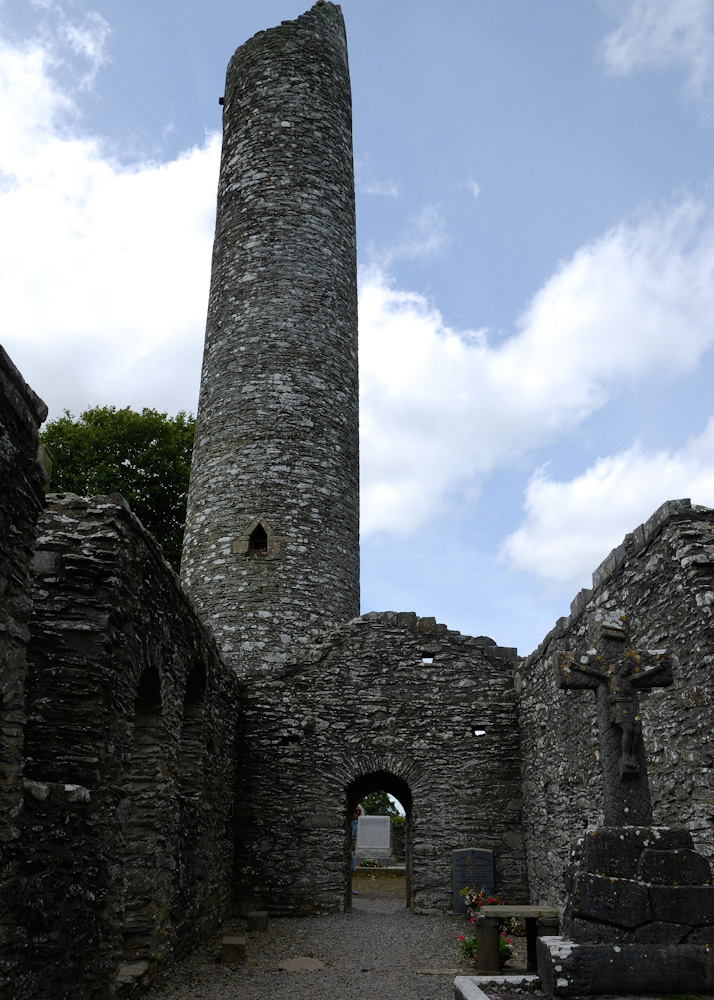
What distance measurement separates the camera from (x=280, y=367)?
13.6 metres

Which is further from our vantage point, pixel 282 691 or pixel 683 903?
pixel 282 691

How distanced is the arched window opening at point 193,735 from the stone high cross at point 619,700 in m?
4.45

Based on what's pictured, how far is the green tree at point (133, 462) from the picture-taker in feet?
61.5

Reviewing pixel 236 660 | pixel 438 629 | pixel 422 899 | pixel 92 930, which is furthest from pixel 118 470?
pixel 92 930

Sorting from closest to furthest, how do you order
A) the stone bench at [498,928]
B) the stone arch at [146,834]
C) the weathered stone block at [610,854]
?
1. the weathered stone block at [610,854]
2. the stone arch at [146,834]
3. the stone bench at [498,928]

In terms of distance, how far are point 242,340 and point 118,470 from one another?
22.3ft

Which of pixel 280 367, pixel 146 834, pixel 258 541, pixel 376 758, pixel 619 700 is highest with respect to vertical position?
pixel 280 367

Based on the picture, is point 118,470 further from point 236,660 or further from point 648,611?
point 648,611

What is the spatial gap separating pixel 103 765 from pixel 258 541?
7805 mm

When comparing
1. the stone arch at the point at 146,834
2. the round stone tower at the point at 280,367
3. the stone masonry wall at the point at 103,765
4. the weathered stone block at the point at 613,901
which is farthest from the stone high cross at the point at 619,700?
the round stone tower at the point at 280,367

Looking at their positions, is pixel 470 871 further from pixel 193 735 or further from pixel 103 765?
pixel 103 765

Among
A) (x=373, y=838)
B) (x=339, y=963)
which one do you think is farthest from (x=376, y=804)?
(x=339, y=963)

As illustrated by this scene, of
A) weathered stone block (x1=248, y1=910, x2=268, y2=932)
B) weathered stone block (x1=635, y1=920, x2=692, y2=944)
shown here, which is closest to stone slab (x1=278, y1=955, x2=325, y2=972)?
weathered stone block (x1=248, y1=910, x2=268, y2=932)

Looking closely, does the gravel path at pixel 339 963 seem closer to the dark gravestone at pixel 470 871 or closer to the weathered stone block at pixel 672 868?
the dark gravestone at pixel 470 871
